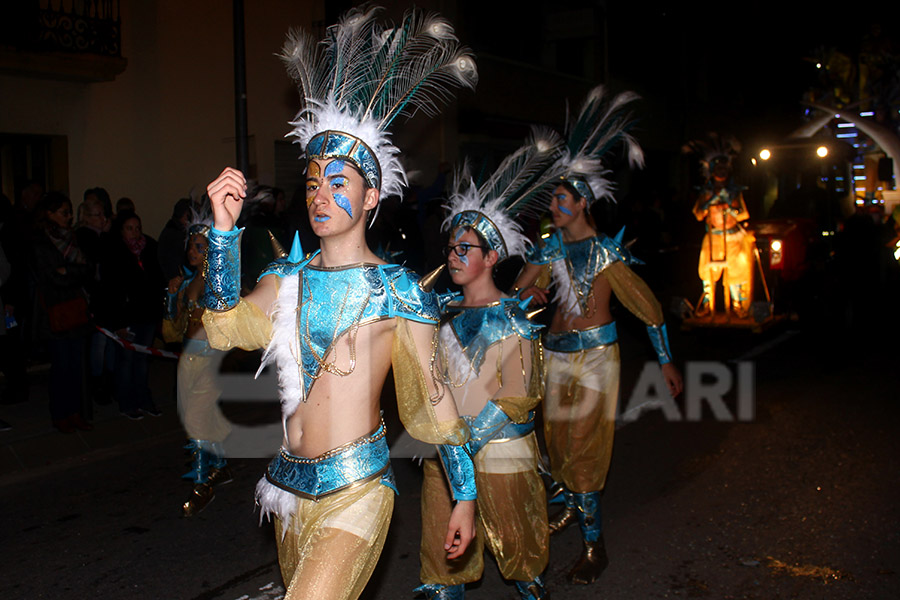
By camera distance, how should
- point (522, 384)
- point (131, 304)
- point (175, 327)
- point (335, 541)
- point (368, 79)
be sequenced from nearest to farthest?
point (335, 541) → point (368, 79) → point (522, 384) → point (175, 327) → point (131, 304)

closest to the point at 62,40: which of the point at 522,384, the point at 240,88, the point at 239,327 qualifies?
the point at 240,88

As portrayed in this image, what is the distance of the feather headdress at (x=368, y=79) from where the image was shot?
122 inches

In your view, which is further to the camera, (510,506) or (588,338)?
(588,338)

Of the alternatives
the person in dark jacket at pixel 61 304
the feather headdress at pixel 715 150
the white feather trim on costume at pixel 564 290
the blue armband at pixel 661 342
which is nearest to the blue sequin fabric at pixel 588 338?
the white feather trim on costume at pixel 564 290

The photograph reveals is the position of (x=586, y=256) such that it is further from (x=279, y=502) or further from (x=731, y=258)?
(x=731, y=258)

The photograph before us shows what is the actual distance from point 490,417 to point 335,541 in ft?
4.40

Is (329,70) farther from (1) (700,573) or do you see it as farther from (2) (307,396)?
(1) (700,573)

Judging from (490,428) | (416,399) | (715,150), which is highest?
(715,150)

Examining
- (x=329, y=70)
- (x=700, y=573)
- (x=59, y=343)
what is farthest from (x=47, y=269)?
(x=700, y=573)

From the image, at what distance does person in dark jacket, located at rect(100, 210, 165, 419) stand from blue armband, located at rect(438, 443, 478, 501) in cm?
559

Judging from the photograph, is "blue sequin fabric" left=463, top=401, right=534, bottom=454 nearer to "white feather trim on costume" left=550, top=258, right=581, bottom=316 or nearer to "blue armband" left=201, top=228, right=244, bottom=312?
"white feather trim on costume" left=550, top=258, right=581, bottom=316

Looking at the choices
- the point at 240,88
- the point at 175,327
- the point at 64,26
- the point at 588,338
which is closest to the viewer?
the point at 588,338

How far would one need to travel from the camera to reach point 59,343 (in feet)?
24.1

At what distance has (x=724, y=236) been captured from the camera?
1135 cm
